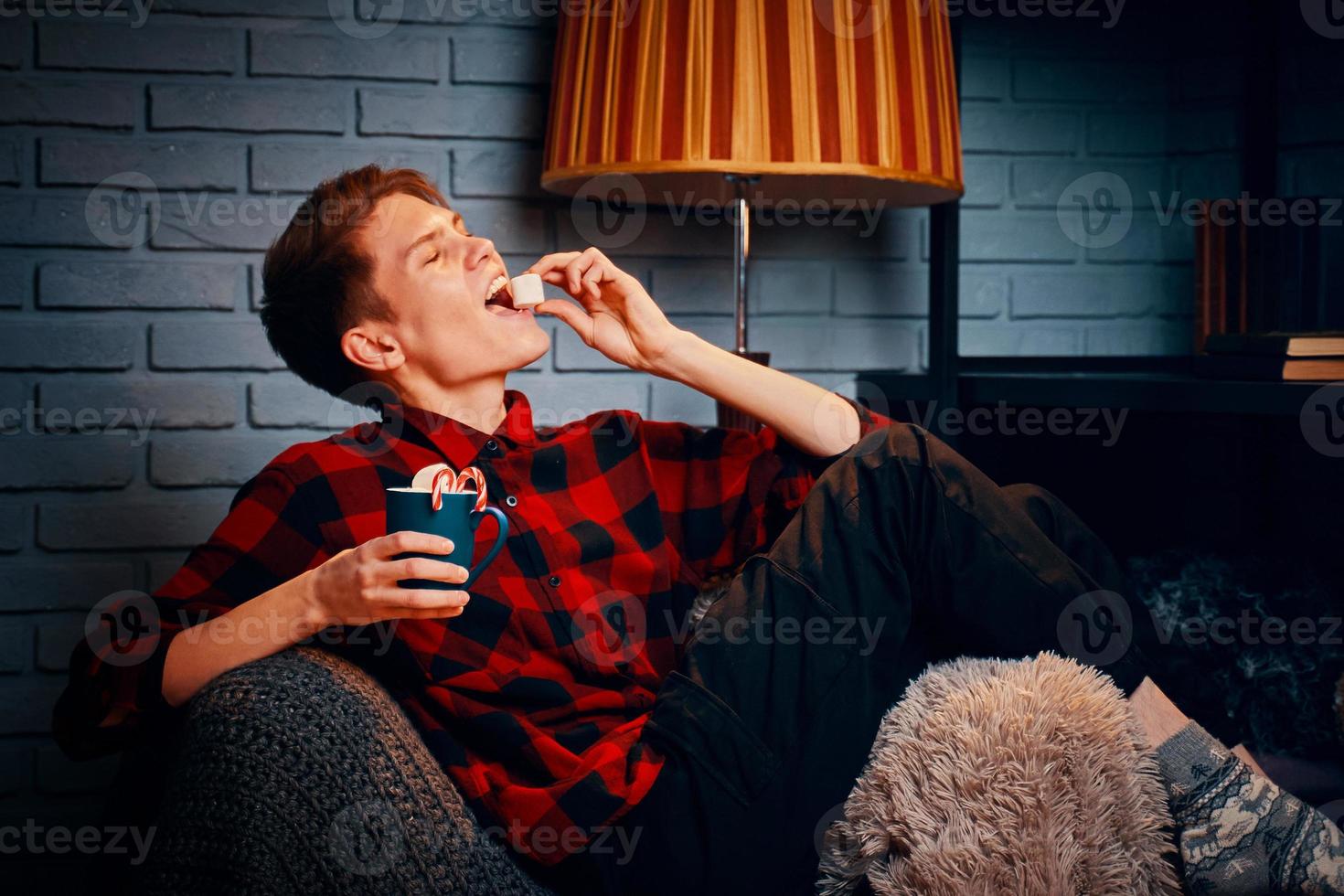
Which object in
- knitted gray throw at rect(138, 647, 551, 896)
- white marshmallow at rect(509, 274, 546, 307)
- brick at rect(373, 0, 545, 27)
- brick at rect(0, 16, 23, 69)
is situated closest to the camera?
knitted gray throw at rect(138, 647, 551, 896)

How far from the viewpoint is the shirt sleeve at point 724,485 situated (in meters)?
1.51

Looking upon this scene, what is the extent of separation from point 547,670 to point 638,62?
2.78 ft

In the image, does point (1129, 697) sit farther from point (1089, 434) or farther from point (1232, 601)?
point (1089, 434)

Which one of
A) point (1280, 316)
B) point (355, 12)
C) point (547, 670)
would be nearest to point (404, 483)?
point (547, 670)

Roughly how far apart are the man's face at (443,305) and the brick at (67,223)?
65cm

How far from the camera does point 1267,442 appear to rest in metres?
2.14

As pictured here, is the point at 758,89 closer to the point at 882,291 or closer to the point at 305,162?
the point at 882,291

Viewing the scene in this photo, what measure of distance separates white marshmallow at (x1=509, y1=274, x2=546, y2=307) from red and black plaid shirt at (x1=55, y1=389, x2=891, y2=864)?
0.16 meters

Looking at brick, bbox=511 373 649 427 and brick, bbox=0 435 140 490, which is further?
brick, bbox=511 373 649 427

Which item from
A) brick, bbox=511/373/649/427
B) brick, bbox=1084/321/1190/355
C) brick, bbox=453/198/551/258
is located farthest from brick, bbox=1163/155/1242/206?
brick, bbox=453/198/551/258

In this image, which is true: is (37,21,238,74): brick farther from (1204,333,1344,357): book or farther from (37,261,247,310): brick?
(1204,333,1344,357): book

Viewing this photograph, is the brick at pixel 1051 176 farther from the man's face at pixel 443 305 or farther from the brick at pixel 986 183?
the man's face at pixel 443 305

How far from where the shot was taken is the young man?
1198 mm

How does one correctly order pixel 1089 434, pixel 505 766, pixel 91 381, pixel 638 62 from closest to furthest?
pixel 505 766, pixel 638 62, pixel 91 381, pixel 1089 434
